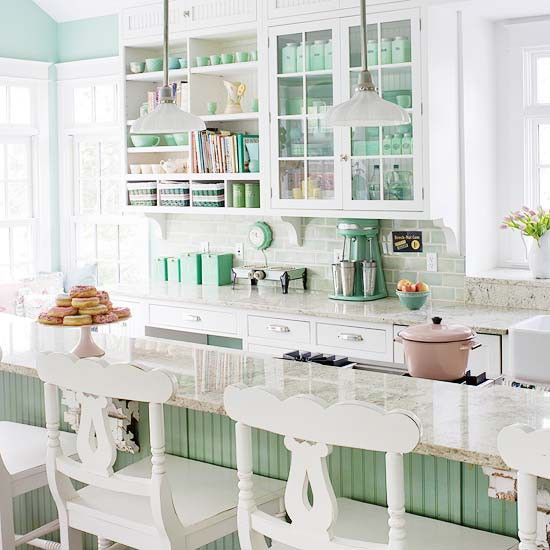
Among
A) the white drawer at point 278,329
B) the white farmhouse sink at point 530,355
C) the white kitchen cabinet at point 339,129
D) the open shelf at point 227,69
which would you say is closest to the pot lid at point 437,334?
the white farmhouse sink at point 530,355

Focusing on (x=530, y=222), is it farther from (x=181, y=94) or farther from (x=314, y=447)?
(x=314, y=447)

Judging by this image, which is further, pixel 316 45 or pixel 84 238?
pixel 84 238

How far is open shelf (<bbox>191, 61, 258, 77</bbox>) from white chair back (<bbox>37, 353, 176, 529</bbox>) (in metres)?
3.43

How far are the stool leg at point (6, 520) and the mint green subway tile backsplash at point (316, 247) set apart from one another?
302cm

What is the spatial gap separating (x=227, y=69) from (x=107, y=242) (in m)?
1.89

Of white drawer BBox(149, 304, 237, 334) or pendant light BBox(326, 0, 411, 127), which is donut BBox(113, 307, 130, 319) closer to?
pendant light BBox(326, 0, 411, 127)

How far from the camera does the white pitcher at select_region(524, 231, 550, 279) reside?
4.96 meters

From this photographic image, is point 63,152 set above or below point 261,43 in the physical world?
below

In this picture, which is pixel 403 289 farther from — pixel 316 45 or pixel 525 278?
pixel 316 45

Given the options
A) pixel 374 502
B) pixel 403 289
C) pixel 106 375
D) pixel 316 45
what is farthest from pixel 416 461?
pixel 316 45

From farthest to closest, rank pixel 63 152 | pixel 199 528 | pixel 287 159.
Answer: pixel 63 152, pixel 287 159, pixel 199 528

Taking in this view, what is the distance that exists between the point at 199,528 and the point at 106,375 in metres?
0.47

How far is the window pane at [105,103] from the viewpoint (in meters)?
6.77

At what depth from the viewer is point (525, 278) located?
4965 millimetres
